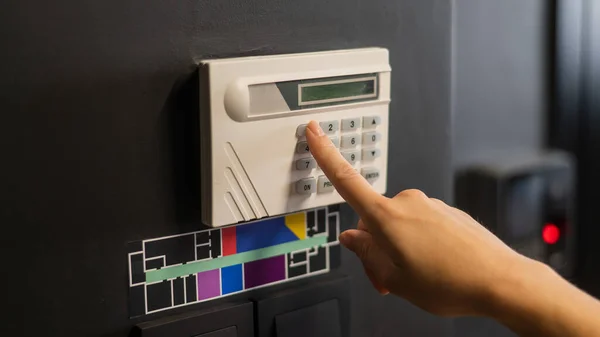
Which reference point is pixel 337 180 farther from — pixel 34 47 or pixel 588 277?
pixel 588 277

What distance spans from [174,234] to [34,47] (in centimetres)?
18

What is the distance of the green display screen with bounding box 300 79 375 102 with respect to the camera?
0.62 metres

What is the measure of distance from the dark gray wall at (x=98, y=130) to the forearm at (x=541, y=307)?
10.1 inches

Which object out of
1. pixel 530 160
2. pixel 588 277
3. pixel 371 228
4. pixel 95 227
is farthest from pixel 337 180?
pixel 588 277

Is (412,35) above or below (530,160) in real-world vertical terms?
above

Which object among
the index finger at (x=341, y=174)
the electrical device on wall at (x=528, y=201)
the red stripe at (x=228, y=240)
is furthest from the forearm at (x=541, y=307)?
the electrical device on wall at (x=528, y=201)

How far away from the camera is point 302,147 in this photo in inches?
24.7

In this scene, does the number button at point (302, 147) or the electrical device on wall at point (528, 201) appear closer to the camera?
the number button at point (302, 147)

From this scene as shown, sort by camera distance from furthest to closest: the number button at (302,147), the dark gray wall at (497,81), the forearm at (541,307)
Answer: the dark gray wall at (497,81), the number button at (302,147), the forearm at (541,307)

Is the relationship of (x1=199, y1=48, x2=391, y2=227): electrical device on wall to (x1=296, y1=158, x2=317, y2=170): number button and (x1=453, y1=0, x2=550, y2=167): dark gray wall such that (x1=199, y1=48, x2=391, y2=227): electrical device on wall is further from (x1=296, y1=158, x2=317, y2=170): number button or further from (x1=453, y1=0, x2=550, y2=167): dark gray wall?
(x1=453, y1=0, x2=550, y2=167): dark gray wall

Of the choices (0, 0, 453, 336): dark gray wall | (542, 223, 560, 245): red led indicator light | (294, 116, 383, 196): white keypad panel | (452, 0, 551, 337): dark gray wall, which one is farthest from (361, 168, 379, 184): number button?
(542, 223, 560, 245): red led indicator light

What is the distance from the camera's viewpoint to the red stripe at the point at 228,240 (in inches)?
24.8

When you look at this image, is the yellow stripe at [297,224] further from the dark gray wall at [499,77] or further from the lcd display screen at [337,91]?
the dark gray wall at [499,77]

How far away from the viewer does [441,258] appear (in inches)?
21.3
